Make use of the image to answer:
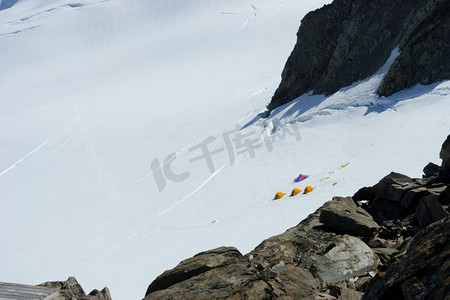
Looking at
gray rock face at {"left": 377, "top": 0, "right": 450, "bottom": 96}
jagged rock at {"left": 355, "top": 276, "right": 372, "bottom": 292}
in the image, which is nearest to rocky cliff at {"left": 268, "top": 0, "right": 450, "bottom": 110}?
gray rock face at {"left": 377, "top": 0, "right": 450, "bottom": 96}

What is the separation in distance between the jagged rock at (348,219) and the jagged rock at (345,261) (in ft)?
3.11

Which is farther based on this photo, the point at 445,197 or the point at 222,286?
the point at 445,197

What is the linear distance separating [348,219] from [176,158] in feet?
59.3

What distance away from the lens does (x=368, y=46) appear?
25.4 m

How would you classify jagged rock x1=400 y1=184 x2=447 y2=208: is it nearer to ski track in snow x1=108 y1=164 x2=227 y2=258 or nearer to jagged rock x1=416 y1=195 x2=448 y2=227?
jagged rock x1=416 y1=195 x2=448 y2=227

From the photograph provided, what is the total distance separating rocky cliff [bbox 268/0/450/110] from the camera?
71.9 ft

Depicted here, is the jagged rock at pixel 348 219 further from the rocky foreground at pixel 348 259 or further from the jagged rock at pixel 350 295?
the jagged rock at pixel 350 295

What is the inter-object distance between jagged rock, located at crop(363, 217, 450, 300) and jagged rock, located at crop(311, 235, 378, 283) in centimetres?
202

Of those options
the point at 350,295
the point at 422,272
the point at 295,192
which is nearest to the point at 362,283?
the point at 350,295

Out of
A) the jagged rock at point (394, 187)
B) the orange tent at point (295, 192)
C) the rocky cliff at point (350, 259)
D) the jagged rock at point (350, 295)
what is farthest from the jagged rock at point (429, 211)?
the orange tent at point (295, 192)

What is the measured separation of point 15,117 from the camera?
4594cm

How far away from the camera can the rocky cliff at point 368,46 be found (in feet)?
71.9

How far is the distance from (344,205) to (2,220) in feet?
64.4

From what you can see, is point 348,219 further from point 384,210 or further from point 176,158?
point 176,158
